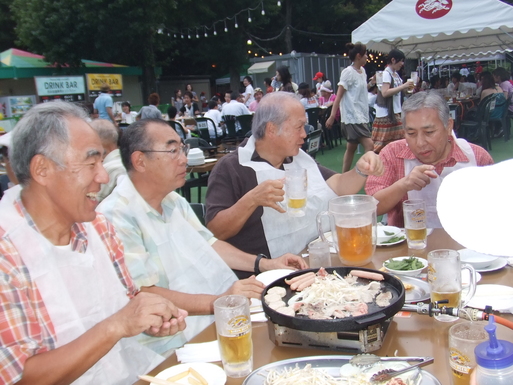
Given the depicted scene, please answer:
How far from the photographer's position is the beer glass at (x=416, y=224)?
2393mm

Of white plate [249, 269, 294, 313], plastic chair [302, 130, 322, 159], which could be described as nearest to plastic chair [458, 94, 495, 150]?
plastic chair [302, 130, 322, 159]

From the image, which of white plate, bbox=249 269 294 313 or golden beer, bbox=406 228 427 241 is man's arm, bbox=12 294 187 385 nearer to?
white plate, bbox=249 269 294 313

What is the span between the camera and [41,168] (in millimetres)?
1660

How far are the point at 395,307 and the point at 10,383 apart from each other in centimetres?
115

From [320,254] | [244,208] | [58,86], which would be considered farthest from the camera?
[58,86]

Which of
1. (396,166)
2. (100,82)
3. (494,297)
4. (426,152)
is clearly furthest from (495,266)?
(100,82)

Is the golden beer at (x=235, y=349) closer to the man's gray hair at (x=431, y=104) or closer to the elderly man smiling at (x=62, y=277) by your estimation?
the elderly man smiling at (x=62, y=277)

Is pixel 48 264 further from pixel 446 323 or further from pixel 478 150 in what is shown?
pixel 478 150

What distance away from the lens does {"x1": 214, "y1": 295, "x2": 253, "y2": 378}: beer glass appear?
1.40m

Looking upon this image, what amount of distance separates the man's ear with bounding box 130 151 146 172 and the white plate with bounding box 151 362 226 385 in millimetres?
1258

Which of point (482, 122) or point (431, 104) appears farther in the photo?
point (482, 122)

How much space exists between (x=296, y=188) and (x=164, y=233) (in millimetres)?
745

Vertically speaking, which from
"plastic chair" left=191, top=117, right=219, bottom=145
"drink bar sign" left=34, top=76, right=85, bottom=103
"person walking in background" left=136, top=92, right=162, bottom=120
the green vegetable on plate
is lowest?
the green vegetable on plate

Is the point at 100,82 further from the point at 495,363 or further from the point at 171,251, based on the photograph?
the point at 495,363
